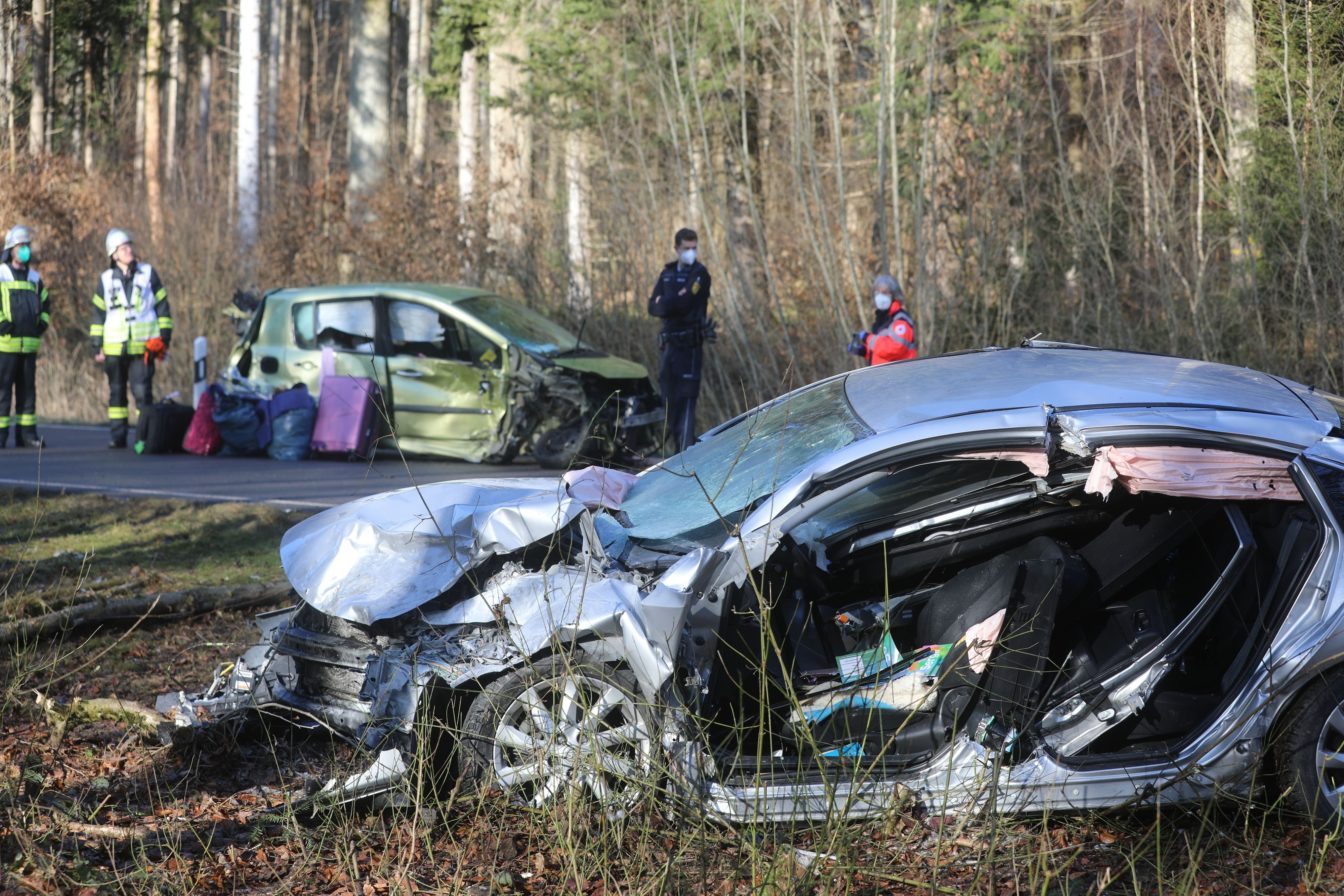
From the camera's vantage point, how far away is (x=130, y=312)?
11.1 meters

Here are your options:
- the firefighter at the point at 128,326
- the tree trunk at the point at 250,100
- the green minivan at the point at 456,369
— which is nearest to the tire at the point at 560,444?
the green minivan at the point at 456,369

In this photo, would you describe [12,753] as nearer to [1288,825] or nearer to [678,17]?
[1288,825]

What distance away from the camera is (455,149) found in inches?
876

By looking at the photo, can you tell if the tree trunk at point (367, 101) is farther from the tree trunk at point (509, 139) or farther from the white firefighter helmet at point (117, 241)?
the white firefighter helmet at point (117, 241)

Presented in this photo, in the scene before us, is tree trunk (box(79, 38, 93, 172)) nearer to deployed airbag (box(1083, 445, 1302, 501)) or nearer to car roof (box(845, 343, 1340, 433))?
car roof (box(845, 343, 1340, 433))

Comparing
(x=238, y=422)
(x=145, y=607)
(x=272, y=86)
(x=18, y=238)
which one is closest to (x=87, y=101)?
(x=272, y=86)

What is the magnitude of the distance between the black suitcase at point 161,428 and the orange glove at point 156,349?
1.57 feet

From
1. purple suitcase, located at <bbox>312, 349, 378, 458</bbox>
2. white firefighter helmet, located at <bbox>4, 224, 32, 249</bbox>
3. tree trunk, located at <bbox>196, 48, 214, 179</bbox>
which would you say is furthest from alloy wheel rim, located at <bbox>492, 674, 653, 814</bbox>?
tree trunk, located at <bbox>196, 48, 214, 179</bbox>

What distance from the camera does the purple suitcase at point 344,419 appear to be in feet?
34.6

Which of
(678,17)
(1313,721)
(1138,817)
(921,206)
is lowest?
(1138,817)

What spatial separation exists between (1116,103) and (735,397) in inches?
209

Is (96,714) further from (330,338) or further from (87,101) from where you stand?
(87,101)

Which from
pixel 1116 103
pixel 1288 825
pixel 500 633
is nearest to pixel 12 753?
pixel 500 633

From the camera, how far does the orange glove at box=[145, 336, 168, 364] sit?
36.7ft
